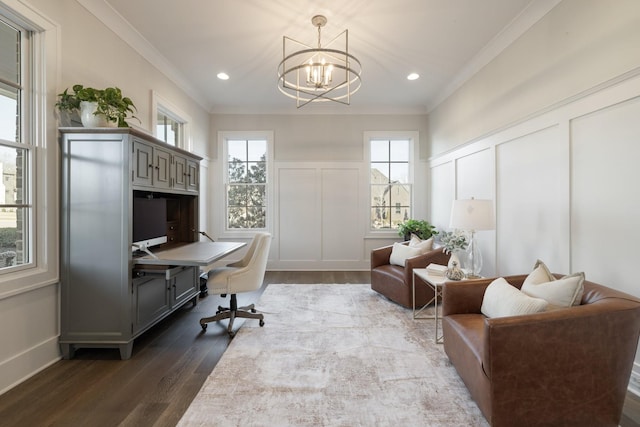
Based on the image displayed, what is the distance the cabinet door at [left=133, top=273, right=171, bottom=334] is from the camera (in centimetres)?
238

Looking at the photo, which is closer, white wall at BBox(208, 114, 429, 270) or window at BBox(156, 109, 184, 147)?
window at BBox(156, 109, 184, 147)

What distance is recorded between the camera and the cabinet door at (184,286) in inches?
119

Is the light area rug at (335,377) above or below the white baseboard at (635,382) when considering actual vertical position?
below

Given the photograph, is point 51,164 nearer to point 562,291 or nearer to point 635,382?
point 562,291

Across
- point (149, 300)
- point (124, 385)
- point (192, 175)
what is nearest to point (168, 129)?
point (192, 175)

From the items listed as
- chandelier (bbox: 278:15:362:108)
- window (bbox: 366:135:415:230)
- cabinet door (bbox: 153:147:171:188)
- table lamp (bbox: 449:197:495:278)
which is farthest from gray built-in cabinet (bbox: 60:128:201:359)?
window (bbox: 366:135:415:230)

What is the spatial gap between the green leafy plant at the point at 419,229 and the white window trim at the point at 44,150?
4471mm

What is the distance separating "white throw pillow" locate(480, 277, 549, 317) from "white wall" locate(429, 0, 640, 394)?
0.83 metres

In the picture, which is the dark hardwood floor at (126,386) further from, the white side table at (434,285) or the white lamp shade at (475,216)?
the white lamp shade at (475,216)

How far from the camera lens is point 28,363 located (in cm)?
204

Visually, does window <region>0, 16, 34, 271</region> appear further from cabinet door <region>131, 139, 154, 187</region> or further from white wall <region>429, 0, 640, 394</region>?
white wall <region>429, 0, 640, 394</region>

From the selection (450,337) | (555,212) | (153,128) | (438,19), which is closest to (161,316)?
(153,128)

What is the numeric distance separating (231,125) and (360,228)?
3.07 m

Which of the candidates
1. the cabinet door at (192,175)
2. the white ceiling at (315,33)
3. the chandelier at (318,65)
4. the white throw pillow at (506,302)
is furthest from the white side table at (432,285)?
the cabinet door at (192,175)
